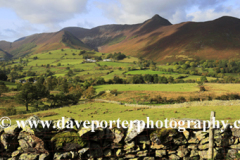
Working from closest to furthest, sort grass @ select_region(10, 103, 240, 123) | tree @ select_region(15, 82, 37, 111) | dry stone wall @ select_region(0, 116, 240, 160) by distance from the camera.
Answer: dry stone wall @ select_region(0, 116, 240, 160), grass @ select_region(10, 103, 240, 123), tree @ select_region(15, 82, 37, 111)

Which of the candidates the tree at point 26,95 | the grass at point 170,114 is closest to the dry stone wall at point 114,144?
the grass at point 170,114

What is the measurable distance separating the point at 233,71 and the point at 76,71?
558ft

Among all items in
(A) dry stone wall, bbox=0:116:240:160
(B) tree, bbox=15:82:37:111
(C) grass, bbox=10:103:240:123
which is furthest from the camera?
(B) tree, bbox=15:82:37:111

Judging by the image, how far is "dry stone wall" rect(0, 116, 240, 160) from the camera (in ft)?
32.8

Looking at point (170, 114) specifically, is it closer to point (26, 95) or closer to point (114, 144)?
point (114, 144)

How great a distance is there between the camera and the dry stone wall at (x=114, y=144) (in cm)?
1001

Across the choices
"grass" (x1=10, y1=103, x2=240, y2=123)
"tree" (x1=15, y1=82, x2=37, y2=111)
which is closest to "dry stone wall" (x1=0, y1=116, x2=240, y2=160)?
"grass" (x1=10, y1=103, x2=240, y2=123)

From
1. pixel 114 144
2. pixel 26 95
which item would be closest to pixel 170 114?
pixel 114 144

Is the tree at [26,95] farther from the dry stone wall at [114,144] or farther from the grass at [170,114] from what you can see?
the dry stone wall at [114,144]

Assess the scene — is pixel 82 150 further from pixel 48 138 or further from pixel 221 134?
pixel 221 134

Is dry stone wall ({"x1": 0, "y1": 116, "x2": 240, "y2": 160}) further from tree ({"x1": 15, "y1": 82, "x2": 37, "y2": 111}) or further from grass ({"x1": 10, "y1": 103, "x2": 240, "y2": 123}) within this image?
tree ({"x1": 15, "y1": 82, "x2": 37, "y2": 111})

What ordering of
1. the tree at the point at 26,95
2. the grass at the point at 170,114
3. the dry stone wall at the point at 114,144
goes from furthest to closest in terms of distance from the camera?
the tree at the point at 26,95 → the grass at the point at 170,114 → the dry stone wall at the point at 114,144

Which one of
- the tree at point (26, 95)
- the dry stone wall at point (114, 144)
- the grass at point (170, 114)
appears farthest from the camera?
the tree at point (26, 95)

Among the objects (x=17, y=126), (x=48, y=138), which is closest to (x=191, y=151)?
(x=48, y=138)
